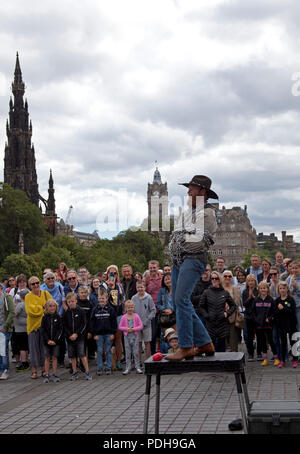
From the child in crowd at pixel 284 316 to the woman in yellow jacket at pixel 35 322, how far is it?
197 inches

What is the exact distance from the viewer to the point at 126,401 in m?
10.9

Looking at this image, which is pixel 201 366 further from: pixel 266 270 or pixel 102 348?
pixel 266 270

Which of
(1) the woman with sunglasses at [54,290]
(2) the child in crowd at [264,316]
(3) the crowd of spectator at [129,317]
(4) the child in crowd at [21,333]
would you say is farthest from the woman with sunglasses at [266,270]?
(4) the child in crowd at [21,333]

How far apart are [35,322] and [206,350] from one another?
7414 millimetres

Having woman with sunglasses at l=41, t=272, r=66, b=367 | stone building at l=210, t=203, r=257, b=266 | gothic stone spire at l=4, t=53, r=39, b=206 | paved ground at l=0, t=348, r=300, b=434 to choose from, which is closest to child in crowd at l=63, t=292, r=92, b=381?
paved ground at l=0, t=348, r=300, b=434

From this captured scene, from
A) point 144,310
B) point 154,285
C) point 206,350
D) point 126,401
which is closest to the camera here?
point 206,350

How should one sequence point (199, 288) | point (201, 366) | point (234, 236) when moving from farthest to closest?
point (234, 236), point (199, 288), point (201, 366)

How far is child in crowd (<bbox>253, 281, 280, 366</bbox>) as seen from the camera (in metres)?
14.2

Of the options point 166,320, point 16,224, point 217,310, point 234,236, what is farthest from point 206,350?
point 234,236

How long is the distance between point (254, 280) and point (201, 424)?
21.5 feet

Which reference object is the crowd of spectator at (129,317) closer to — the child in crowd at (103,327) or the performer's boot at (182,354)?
the child in crowd at (103,327)

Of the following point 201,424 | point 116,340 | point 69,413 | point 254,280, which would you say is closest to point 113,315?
point 116,340
